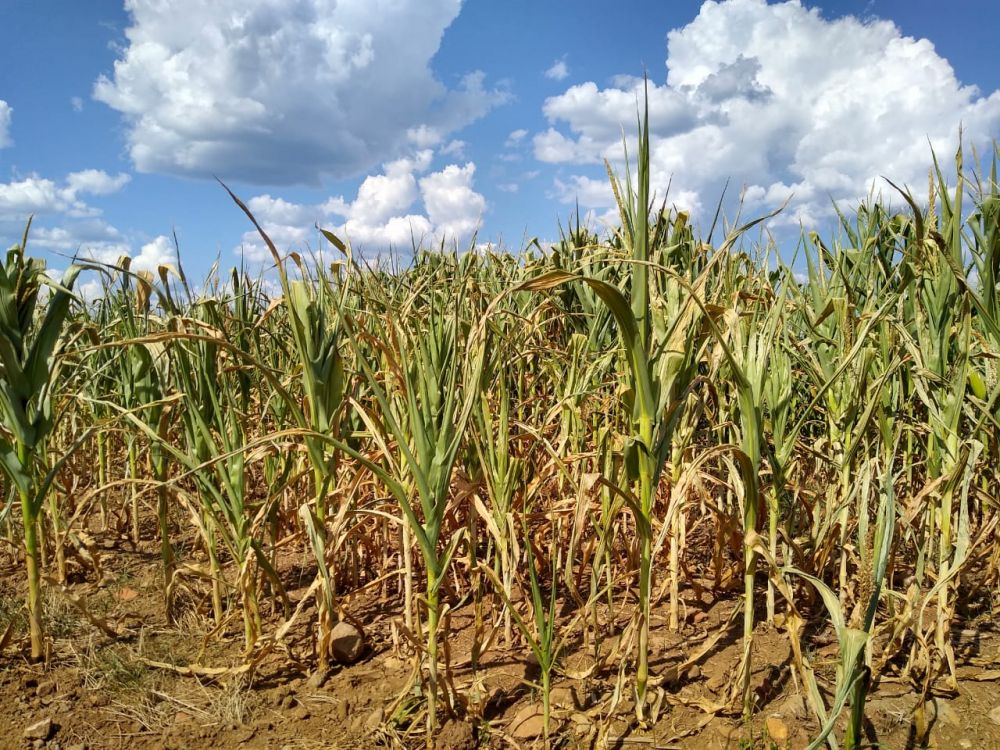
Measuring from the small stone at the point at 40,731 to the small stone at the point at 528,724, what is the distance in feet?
4.36

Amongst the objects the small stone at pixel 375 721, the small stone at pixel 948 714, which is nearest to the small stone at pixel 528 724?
the small stone at pixel 375 721

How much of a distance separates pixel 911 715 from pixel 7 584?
3.46 m

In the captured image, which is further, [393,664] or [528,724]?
[393,664]

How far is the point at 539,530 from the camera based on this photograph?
264 cm

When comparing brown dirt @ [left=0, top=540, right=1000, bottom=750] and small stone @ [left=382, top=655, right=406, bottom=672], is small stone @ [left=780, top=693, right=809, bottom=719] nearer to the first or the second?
brown dirt @ [left=0, top=540, right=1000, bottom=750]

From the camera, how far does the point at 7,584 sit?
3.21 meters

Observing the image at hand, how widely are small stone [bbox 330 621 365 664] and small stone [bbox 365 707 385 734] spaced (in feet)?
1.09

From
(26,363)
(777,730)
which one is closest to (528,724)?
(777,730)

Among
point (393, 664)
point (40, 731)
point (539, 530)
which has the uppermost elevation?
point (539, 530)

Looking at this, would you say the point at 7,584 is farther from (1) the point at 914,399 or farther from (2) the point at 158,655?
(1) the point at 914,399

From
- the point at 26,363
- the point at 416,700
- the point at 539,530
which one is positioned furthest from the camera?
the point at 539,530

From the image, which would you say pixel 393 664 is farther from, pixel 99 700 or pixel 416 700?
pixel 99 700

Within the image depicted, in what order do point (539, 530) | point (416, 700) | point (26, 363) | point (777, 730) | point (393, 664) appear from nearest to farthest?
point (777, 730) → point (416, 700) → point (26, 363) → point (393, 664) → point (539, 530)

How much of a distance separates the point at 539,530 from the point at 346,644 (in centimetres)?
76
